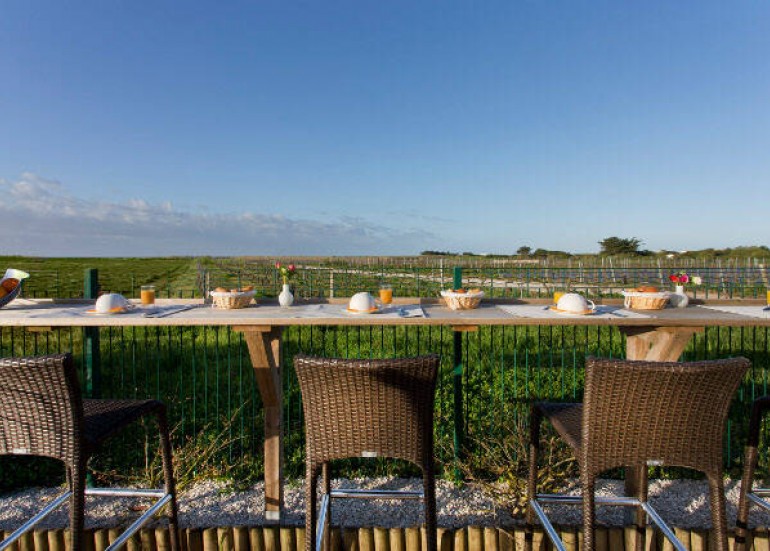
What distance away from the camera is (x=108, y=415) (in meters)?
1.94

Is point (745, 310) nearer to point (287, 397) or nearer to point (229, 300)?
point (229, 300)

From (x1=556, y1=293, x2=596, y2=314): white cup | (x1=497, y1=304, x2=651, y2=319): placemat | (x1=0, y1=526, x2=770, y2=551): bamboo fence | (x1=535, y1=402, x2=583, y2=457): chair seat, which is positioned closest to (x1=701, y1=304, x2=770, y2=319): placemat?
(x1=497, y1=304, x2=651, y2=319): placemat

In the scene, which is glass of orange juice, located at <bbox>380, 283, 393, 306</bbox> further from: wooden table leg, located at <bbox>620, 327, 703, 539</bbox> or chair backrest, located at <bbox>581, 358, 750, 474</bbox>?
chair backrest, located at <bbox>581, 358, 750, 474</bbox>

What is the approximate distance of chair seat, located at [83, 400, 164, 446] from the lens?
179 centimetres

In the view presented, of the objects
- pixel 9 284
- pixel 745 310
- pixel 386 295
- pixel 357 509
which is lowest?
pixel 357 509

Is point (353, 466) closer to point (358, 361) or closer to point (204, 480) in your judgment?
point (204, 480)

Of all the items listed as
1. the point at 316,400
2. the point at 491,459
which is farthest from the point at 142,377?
the point at 316,400

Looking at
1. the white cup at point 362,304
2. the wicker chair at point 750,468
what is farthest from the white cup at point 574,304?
the white cup at point 362,304

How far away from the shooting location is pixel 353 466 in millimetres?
3480

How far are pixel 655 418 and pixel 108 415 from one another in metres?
2.07

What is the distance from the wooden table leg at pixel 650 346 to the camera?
2.35 metres

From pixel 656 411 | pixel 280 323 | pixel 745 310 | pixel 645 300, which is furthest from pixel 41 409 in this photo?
pixel 745 310

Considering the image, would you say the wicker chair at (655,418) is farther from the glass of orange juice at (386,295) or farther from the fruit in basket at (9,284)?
the fruit in basket at (9,284)

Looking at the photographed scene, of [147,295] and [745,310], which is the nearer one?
[745,310]
